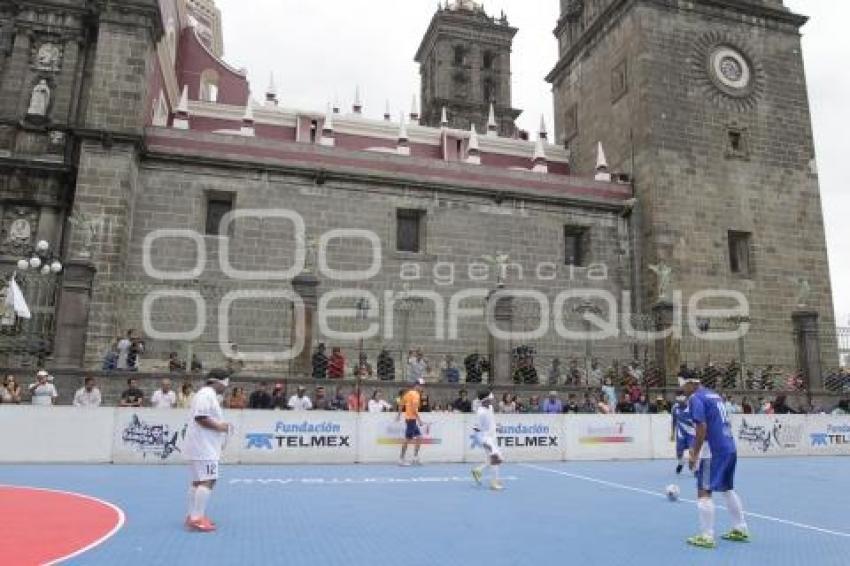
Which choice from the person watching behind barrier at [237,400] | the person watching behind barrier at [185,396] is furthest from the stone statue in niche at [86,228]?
the person watching behind barrier at [237,400]

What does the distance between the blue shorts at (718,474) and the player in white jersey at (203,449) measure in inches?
203

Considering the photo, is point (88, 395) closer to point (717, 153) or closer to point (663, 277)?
point (663, 277)

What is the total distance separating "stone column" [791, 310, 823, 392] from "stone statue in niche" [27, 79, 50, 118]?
25.4 m

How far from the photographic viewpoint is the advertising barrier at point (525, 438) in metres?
15.6

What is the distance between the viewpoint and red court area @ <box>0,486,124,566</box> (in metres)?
6.19

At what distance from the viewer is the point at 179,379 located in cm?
1714

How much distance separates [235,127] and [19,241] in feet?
37.9

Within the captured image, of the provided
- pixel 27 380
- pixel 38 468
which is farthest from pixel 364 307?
pixel 38 468

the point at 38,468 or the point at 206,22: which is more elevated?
the point at 206,22

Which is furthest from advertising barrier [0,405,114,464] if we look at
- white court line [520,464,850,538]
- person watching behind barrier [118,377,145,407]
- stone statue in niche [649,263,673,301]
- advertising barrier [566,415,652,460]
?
stone statue in niche [649,263,673,301]

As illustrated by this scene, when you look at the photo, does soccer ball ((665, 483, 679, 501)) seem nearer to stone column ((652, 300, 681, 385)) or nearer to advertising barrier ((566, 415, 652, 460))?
advertising barrier ((566, 415, 652, 460))

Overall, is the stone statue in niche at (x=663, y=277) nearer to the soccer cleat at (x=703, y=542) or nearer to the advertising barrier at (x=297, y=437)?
the advertising barrier at (x=297, y=437)

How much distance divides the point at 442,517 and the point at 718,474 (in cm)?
320

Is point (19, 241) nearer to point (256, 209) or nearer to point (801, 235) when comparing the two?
point (256, 209)
